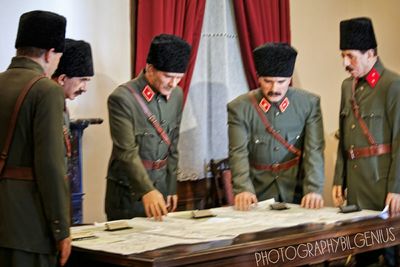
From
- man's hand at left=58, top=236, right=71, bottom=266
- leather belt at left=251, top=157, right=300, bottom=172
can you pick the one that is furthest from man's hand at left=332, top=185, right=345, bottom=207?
man's hand at left=58, top=236, right=71, bottom=266

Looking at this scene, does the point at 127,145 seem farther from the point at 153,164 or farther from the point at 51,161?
the point at 51,161

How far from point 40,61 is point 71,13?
162 centimetres

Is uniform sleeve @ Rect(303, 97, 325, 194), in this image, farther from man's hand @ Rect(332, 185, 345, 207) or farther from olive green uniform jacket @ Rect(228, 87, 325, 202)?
man's hand @ Rect(332, 185, 345, 207)

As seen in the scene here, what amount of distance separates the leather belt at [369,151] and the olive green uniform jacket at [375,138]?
2 centimetres

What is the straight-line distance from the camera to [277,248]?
8.57ft

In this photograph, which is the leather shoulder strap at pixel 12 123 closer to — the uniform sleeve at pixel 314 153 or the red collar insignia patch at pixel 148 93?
the red collar insignia patch at pixel 148 93

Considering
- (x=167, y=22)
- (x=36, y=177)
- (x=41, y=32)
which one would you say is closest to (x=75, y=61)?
(x=41, y=32)

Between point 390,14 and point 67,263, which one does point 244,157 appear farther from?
point 390,14

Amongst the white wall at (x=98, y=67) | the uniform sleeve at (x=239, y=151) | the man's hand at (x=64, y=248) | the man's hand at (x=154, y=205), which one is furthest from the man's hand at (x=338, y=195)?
the man's hand at (x=64, y=248)

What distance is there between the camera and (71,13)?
160 inches

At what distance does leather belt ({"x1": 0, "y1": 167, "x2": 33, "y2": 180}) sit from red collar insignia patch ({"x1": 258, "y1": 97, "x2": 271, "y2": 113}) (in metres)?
1.56

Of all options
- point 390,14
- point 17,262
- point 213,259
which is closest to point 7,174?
point 17,262

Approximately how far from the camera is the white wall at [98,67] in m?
4.10

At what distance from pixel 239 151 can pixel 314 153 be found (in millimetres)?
389
